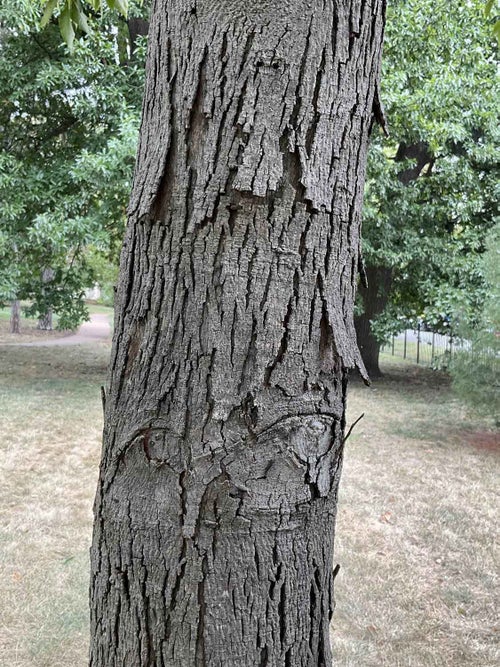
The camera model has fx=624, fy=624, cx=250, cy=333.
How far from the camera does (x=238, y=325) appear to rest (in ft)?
4.21

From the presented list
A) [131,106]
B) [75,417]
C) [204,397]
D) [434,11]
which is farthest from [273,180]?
[434,11]

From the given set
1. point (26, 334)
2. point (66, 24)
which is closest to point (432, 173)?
point (66, 24)

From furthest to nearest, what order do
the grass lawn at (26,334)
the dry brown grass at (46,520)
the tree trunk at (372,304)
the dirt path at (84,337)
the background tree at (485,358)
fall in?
the grass lawn at (26,334) → the dirt path at (84,337) → the tree trunk at (372,304) → the background tree at (485,358) → the dry brown grass at (46,520)

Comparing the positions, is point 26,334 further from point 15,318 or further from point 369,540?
point 369,540

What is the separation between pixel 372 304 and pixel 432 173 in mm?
3039

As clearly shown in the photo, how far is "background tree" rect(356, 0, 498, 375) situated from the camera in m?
10.2

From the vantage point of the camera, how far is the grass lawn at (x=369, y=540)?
3453 mm

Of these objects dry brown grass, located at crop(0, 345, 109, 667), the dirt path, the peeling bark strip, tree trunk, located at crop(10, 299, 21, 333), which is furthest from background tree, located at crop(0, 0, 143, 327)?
tree trunk, located at crop(10, 299, 21, 333)

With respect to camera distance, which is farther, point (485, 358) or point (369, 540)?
point (485, 358)

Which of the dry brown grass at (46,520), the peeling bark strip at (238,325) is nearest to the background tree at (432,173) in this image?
the dry brown grass at (46,520)

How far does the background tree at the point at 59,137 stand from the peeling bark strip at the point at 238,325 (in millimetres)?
7556

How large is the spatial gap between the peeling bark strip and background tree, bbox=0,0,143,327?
7556 mm

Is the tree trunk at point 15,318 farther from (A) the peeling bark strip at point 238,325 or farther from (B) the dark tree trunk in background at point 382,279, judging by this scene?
(A) the peeling bark strip at point 238,325

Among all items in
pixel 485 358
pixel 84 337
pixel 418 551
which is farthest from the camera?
pixel 84 337
